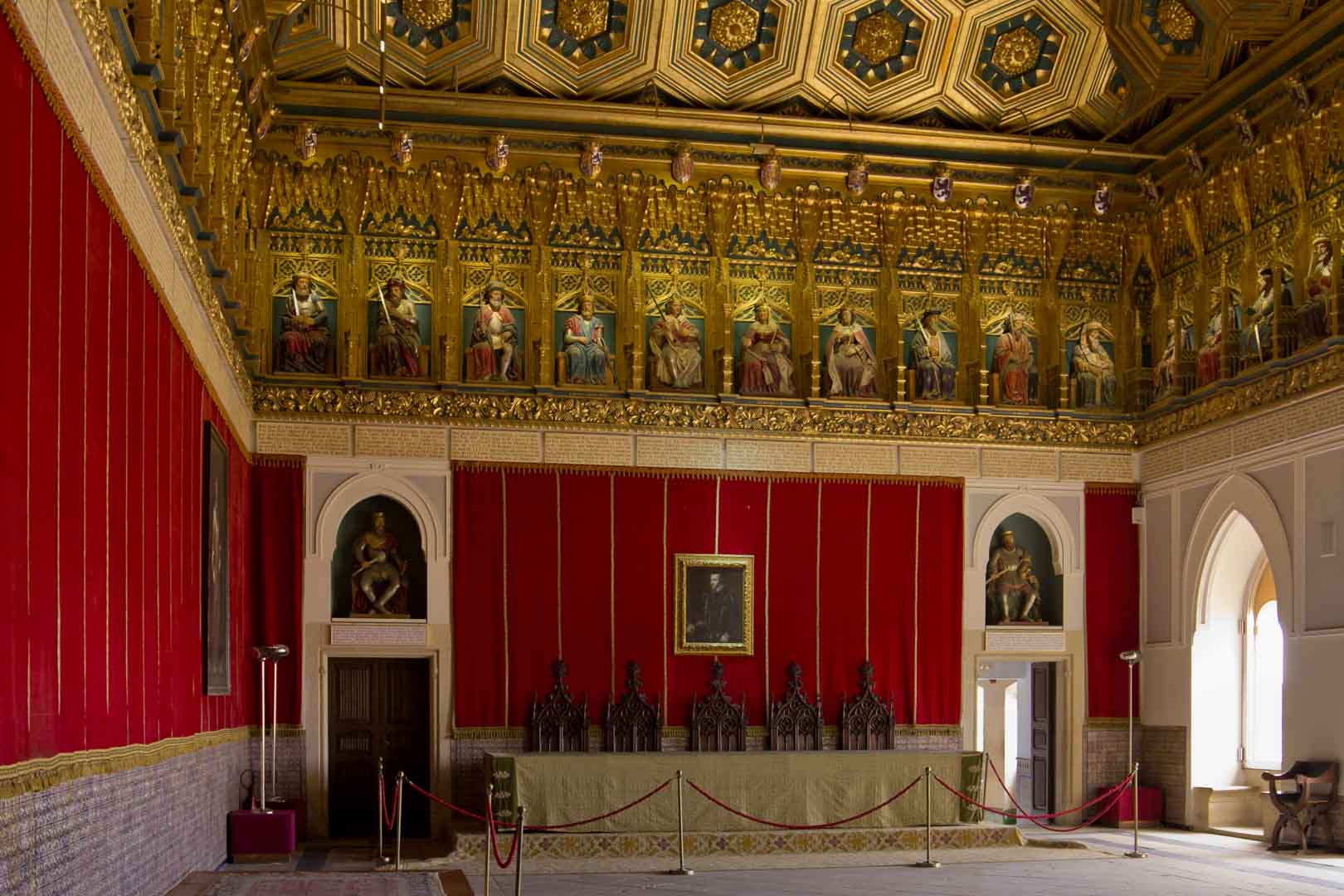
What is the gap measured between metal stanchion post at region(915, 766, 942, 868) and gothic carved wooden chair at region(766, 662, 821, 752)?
109 inches

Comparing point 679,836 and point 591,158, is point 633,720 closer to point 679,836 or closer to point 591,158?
point 679,836

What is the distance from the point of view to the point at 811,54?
20562 mm

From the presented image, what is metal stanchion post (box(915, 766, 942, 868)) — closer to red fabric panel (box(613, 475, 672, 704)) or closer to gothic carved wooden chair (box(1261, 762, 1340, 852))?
gothic carved wooden chair (box(1261, 762, 1340, 852))

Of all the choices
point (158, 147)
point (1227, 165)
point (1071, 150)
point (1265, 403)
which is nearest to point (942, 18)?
point (1071, 150)

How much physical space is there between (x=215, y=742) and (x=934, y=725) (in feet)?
32.5

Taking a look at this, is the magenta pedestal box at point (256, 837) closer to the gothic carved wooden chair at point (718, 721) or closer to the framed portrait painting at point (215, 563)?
the framed portrait painting at point (215, 563)

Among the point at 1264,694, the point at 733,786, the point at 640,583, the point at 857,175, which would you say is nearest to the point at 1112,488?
the point at 1264,694

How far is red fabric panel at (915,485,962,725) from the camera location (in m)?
21.3

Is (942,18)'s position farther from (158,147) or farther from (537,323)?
(158,147)

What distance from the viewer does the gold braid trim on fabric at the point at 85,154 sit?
6988 mm

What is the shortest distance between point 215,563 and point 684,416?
7.43 meters

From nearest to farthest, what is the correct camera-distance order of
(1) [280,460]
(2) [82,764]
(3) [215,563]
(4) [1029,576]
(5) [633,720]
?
(2) [82,764], (3) [215,563], (1) [280,460], (5) [633,720], (4) [1029,576]

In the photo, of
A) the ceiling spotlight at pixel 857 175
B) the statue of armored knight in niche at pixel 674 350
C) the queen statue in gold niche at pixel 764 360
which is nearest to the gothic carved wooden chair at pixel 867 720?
the queen statue in gold niche at pixel 764 360

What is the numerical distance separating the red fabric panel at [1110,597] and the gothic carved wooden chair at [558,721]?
7.05 meters
